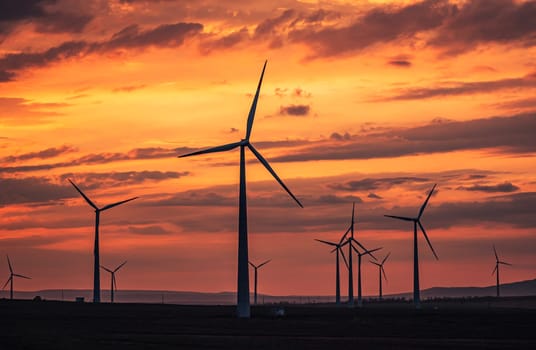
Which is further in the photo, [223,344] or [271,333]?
[271,333]

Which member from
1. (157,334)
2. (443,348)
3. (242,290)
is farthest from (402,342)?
(242,290)

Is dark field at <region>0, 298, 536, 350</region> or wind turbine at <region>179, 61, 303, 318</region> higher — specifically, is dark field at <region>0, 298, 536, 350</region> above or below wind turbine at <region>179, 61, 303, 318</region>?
below

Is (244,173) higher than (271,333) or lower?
higher

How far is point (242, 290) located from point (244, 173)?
48.4ft

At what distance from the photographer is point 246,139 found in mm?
Result: 137000

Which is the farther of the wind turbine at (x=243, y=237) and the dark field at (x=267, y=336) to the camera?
Answer: the wind turbine at (x=243, y=237)

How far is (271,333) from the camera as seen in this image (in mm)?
91625

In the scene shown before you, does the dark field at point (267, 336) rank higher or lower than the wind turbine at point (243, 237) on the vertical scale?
lower

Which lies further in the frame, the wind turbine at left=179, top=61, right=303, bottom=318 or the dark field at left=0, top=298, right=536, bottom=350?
the wind turbine at left=179, top=61, right=303, bottom=318

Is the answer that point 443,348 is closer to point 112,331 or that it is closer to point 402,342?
point 402,342

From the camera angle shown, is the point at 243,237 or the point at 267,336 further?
the point at 243,237

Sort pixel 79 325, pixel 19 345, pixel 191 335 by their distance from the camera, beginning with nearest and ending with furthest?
1. pixel 19 345
2. pixel 191 335
3. pixel 79 325

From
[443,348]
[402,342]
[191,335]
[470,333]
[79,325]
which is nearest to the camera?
[443,348]

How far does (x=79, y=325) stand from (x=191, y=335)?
21704 millimetres
